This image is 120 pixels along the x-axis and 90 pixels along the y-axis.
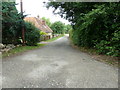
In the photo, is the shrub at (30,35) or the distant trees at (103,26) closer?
the distant trees at (103,26)

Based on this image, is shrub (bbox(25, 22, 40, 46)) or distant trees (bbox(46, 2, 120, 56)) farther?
shrub (bbox(25, 22, 40, 46))

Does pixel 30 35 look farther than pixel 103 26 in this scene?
Yes

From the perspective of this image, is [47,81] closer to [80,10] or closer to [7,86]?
[7,86]

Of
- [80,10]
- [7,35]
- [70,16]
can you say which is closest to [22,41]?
[7,35]

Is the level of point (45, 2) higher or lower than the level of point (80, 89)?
higher

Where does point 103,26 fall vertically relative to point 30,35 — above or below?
above

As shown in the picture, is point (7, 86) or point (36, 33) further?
point (36, 33)

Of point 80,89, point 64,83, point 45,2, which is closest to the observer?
point 80,89

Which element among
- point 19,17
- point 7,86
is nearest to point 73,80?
point 7,86

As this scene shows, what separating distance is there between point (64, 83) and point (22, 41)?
961 cm

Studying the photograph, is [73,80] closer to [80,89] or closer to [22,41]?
[80,89]

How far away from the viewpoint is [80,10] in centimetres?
897

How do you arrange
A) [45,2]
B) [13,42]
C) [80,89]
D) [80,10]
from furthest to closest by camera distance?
1. [45,2]
2. [13,42]
3. [80,10]
4. [80,89]

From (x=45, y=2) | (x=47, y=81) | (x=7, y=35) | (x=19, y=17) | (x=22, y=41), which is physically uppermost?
(x=45, y=2)
